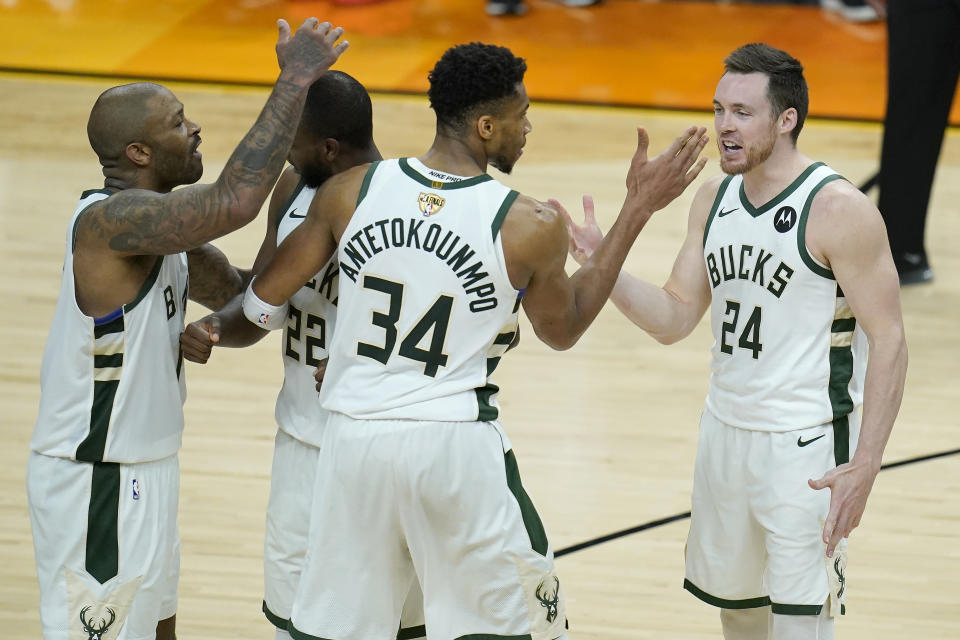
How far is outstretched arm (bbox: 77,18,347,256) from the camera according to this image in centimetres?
351

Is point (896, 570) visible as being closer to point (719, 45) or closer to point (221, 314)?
point (221, 314)

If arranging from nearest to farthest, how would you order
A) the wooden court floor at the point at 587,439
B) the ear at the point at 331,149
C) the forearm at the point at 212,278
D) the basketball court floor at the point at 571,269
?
the ear at the point at 331,149
the forearm at the point at 212,278
the wooden court floor at the point at 587,439
the basketball court floor at the point at 571,269

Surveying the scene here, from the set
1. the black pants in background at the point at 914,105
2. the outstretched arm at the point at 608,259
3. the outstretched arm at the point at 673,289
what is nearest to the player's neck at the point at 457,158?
the outstretched arm at the point at 608,259

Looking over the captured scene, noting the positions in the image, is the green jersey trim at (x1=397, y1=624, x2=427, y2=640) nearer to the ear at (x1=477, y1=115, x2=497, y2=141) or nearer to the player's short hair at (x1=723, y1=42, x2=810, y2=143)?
the ear at (x1=477, y1=115, x2=497, y2=141)

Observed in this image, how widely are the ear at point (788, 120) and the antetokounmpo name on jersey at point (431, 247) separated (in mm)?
1075

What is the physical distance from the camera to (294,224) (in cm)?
382

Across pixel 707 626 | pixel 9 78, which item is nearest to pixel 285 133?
pixel 707 626

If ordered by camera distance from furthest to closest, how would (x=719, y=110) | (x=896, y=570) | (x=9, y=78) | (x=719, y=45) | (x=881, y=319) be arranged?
(x=719, y=45), (x=9, y=78), (x=896, y=570), (x=719, y=110), (x=881, y=319)

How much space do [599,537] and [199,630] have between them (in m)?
1.68

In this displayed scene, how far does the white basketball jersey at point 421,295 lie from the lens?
3.45 metres

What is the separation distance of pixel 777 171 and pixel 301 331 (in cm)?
144

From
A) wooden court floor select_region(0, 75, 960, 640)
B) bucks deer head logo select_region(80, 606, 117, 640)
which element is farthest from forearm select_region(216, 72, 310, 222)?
wooden court floor select_region(0, 75, 960, 640)

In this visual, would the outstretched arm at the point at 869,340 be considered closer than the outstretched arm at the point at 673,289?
Yes

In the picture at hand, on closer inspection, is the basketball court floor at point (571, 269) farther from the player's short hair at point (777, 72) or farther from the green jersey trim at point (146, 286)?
the player's short hair at point (777, 72)
